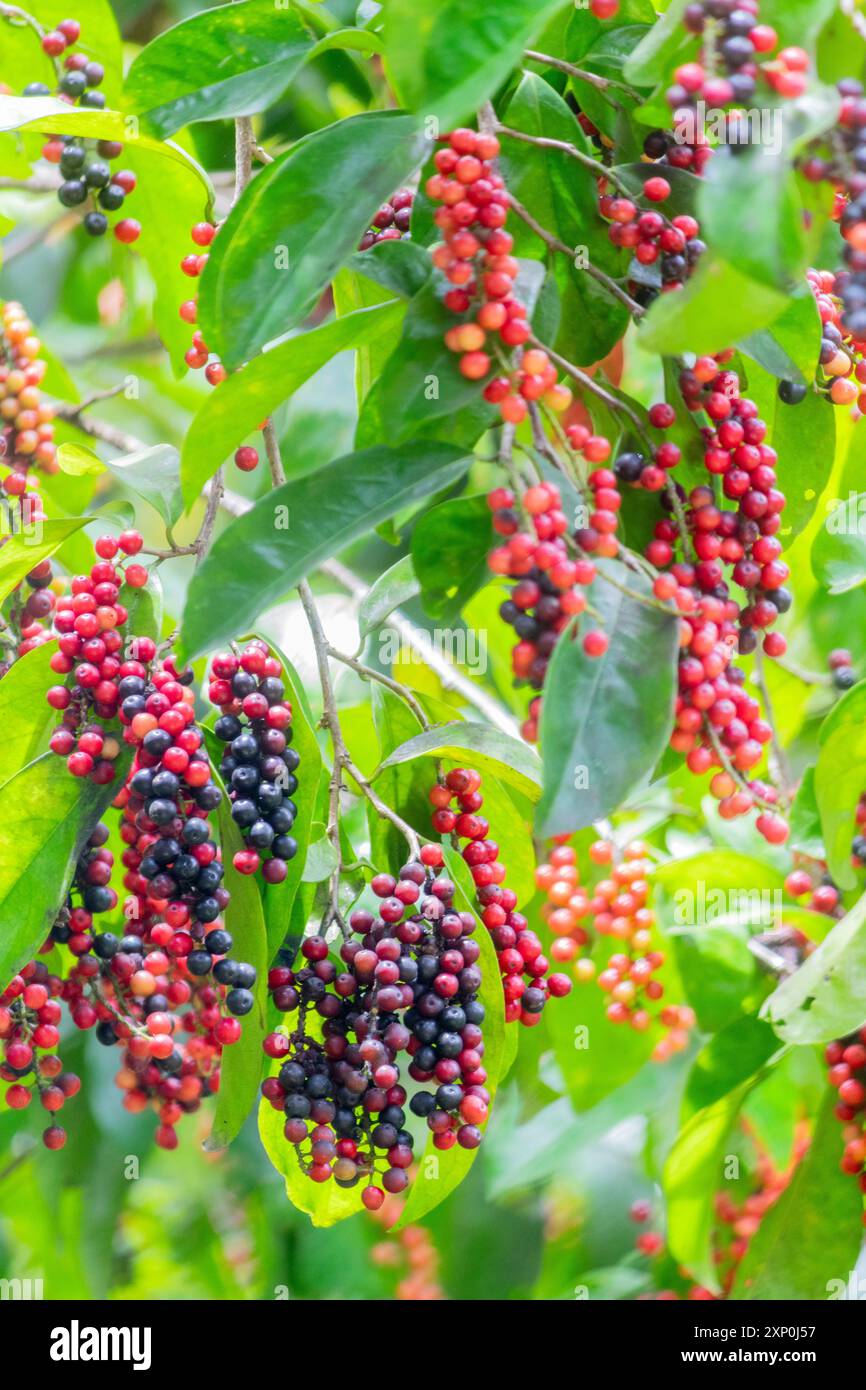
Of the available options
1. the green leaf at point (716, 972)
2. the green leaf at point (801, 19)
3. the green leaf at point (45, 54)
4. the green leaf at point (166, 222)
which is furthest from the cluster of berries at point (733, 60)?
the green leaf at point (716, 972)

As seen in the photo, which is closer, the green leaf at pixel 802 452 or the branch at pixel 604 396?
the branch at pixel 604 396

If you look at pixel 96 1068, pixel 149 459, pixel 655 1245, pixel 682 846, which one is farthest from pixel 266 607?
pixel 655 1245

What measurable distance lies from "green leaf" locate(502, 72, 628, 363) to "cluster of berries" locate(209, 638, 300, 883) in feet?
1.39

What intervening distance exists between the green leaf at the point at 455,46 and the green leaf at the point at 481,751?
57cm

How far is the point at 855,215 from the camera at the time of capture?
99cm

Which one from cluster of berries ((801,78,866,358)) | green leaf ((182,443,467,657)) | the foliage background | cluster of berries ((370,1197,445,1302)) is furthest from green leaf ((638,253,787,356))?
cluster of berries ((370,1197,445,1302))

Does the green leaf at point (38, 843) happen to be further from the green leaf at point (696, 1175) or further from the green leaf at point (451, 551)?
the green leaf at point (696, 1175)

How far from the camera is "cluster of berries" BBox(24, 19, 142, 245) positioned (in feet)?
5.66

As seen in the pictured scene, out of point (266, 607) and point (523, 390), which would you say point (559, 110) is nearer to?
point (523, 390)

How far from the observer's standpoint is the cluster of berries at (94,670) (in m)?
1.24

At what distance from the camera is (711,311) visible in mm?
887

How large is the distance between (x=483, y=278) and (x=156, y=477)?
535mm

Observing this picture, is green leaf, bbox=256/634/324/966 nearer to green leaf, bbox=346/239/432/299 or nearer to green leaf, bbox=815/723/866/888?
green leaf, bbox=346/239/432/299

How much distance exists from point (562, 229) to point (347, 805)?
1030 millimetres
